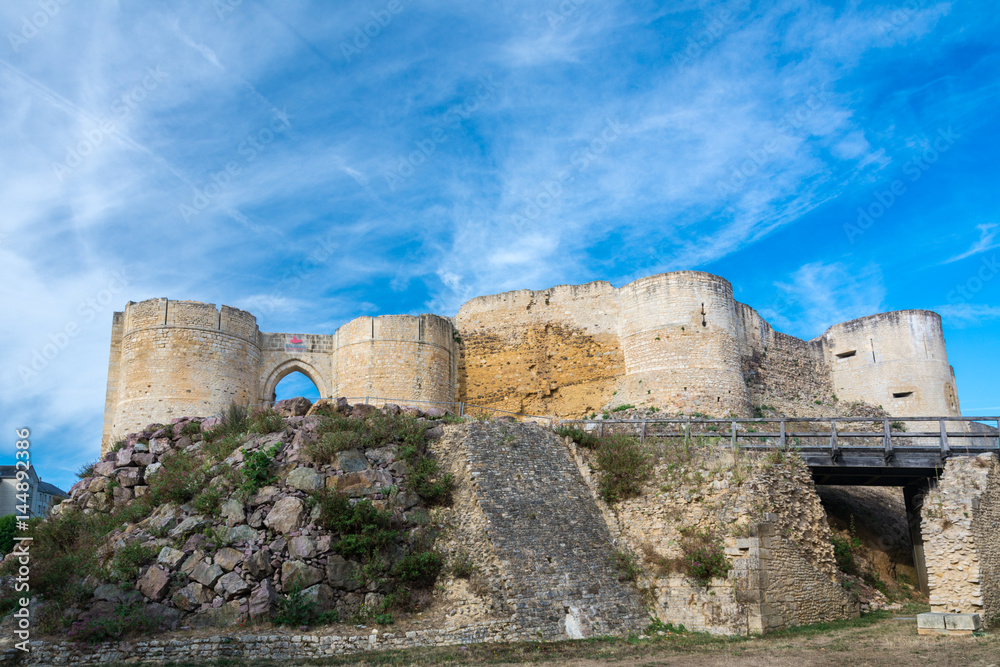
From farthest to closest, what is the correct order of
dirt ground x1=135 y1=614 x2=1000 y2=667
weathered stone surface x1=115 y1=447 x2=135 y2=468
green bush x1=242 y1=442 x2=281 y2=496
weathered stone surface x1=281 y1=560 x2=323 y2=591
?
weathered stone surface x1=115 y1=447 x2=135 y2=468 < green bush x1=242 y1=442 x2=281 y2=496 < weathered stone surface x1=281 y1=560 x2=323 y2=591 < dirt ground x1=135 y1=614 x2=1000 y2=667

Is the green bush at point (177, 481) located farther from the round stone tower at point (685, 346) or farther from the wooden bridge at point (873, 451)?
the round stone tower at point (685, 346)

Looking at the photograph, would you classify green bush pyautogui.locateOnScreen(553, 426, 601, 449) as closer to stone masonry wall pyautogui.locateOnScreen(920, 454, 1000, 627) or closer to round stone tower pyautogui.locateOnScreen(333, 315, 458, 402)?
stone masonry wall pyautogui.locateOnScreen(920, 454, 1000, 627)

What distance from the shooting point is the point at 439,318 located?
2544cm

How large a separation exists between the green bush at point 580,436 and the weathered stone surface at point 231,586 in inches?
308

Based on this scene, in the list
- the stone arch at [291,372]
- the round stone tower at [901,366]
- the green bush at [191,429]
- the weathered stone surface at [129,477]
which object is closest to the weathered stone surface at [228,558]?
the weathered stone surface at [129,477]

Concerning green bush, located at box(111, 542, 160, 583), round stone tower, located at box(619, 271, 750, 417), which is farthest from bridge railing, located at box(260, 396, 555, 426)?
green bush, located at box(111, 542, 160, 583)

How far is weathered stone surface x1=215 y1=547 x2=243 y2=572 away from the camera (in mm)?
12156

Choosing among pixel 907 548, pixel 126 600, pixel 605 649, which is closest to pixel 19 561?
pixel 126 600

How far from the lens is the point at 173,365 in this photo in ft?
73.6

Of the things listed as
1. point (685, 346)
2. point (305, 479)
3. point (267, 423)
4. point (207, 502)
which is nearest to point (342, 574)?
point (305, 479)

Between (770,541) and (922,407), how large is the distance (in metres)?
15.9

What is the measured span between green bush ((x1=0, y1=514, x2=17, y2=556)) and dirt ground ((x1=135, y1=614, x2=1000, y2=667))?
1855cm

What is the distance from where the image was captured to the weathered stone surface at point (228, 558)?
12156 millimetres

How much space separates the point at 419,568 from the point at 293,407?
6.08 metres
